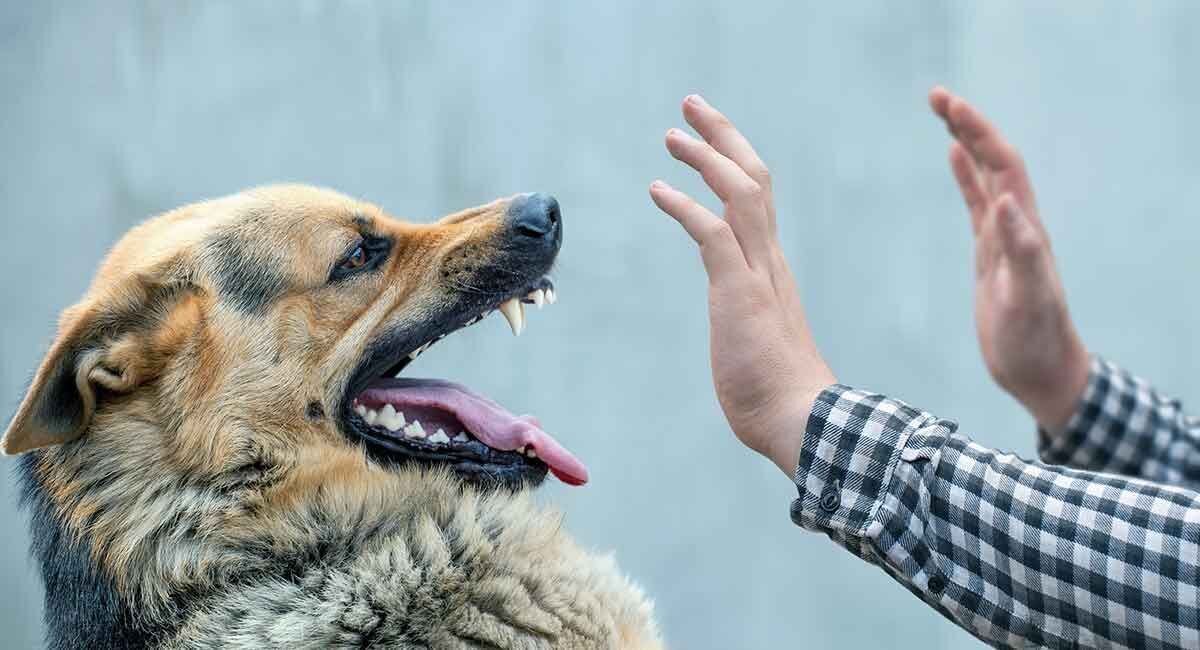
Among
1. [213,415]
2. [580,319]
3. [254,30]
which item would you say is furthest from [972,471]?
[254,30]

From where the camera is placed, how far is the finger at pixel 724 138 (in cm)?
163

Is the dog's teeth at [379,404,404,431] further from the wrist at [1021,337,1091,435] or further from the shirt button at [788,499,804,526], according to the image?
the wrist at [1021,337,1091,435]

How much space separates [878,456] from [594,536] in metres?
2.42

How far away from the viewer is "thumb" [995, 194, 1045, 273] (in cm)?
216

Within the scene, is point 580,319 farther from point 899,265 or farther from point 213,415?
point 213,415

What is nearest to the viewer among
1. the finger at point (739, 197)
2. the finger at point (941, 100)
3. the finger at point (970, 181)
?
the finger at point (739, 197)

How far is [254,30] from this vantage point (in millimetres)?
3287

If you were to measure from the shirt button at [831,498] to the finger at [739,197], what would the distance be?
0.34 metres

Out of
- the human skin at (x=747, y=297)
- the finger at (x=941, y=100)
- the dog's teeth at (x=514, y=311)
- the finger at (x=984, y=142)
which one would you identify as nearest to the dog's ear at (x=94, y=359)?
the dog's teeth at (x=514, y=311)

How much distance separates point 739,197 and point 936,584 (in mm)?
589

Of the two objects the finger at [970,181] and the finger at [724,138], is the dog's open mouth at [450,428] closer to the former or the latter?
the finger at [724,138]

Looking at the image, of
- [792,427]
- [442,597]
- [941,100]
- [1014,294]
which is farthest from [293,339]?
[1014,294]

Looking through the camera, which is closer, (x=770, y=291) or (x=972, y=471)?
(x=972, y=471)

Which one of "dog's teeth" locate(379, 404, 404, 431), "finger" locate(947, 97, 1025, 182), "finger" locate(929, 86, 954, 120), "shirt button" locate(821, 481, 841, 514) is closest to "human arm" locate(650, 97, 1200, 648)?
"shirt button" locate(821, 481, 841, 514)
